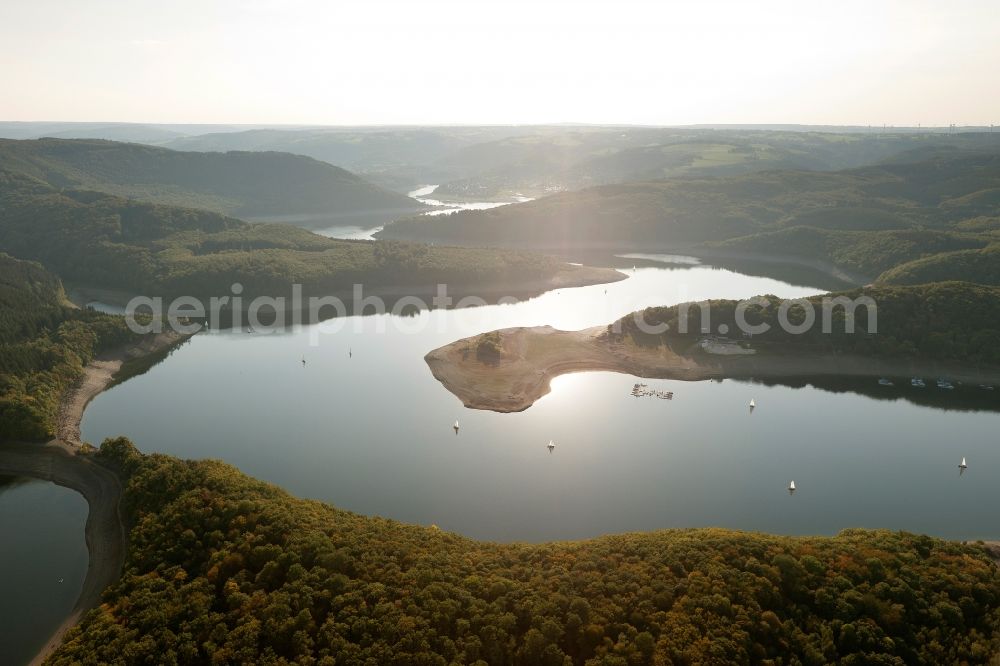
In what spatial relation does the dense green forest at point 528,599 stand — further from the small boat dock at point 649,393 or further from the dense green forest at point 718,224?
the dense green forest at point 718,224

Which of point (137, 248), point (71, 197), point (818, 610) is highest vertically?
point (71, 197)

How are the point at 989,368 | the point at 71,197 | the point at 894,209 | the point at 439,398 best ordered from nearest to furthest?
1. the point at 439,398
2. the point at 989,368
3. the point at 71,197
4. the point at 894,209

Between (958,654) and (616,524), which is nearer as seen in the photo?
(958,654)

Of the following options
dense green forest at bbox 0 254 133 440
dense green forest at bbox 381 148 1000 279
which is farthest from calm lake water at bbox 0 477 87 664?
dense green forest at bbox 381 148 1000 279

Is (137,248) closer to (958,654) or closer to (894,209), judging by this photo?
(958,654)

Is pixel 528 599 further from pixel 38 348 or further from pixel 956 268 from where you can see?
pixel 956 268

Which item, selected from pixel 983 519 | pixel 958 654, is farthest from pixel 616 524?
pixel 983 519

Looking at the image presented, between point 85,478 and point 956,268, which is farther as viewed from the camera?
point 956,268

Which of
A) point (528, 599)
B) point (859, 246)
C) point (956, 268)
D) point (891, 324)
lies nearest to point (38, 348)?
point (528, 599)

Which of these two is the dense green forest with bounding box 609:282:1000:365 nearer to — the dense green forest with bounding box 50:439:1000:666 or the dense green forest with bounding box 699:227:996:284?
the dense green forest with bounding box 699:227:996:284
